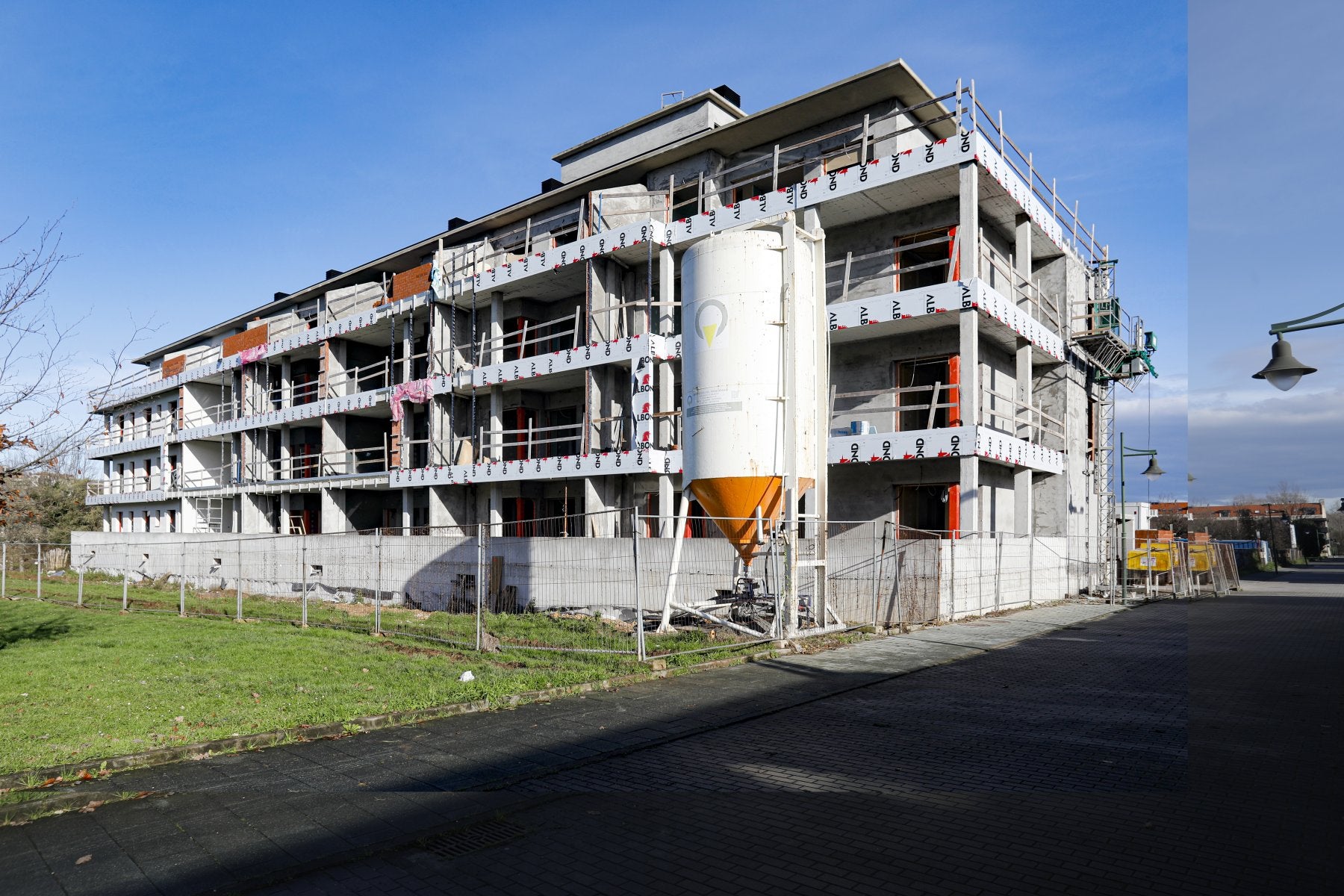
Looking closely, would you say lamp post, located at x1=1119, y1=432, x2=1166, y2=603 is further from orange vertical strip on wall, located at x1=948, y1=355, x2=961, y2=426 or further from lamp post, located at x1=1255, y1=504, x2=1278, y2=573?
lamp post, located at x1=1255, y1=504, x2=1278, y2=573

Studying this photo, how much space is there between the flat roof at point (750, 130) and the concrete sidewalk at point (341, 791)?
52.1 ft

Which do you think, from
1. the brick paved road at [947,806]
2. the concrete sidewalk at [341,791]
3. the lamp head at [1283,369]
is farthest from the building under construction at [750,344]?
the lamp head at [1283,369]

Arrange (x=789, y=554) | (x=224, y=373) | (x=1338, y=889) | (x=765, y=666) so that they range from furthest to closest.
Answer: (x=224, y=373), (x=789, y=554), (x=765, y=666), (x=1338, y=889)

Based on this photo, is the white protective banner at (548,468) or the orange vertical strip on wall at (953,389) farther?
the white protective banner at (548,468)

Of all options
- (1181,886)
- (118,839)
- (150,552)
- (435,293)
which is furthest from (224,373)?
(1181,886)

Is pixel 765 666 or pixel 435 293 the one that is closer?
pixel 765 666

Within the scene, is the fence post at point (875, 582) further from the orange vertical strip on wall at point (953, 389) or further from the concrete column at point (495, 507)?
the concrete column at point (495, 507)

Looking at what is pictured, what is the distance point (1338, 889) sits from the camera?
447cm

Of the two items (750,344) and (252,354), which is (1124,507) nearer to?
(750,344)

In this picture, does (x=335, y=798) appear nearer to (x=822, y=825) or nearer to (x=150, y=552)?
(x=822, y=825)

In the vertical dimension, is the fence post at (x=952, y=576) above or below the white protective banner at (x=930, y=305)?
below

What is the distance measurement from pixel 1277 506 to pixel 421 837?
108 meters

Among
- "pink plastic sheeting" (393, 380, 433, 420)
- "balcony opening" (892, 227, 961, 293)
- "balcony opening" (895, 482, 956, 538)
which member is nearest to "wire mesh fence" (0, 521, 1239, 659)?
"balcony opening" (895, 482, 956, 538)

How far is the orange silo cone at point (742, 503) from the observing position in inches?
536
